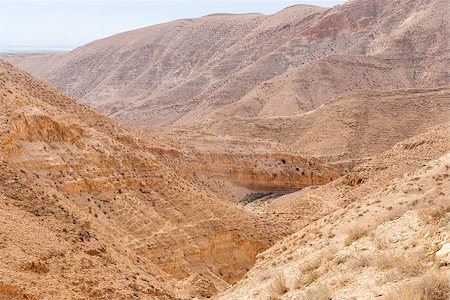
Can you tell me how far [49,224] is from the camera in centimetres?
1564

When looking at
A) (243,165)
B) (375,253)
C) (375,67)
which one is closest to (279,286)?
(375,253)

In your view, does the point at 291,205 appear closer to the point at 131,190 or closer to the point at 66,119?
the point at 131,190

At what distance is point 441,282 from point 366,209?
7945 millimetres

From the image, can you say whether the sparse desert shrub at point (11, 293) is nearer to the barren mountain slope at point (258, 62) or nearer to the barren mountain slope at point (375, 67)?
the barren mountain slope at point (258, 62)

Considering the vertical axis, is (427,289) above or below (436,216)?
above

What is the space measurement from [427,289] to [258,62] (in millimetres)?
91709

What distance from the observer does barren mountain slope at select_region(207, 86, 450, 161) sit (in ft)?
157

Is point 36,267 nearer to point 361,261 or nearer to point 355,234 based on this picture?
point 355,234

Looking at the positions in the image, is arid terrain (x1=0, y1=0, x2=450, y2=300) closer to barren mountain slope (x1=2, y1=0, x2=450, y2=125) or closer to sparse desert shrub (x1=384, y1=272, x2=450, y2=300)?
sparse desert shrub (x1=384, y1=272, x2=450, y2=300)

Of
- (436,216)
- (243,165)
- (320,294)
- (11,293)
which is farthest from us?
(243,165)

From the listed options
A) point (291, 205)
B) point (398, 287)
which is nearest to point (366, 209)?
point (398, 287)

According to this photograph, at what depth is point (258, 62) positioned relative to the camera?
9750 centimetres

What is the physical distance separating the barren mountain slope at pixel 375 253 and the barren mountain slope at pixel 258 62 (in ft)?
162

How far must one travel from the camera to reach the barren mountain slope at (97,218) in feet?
45.4
